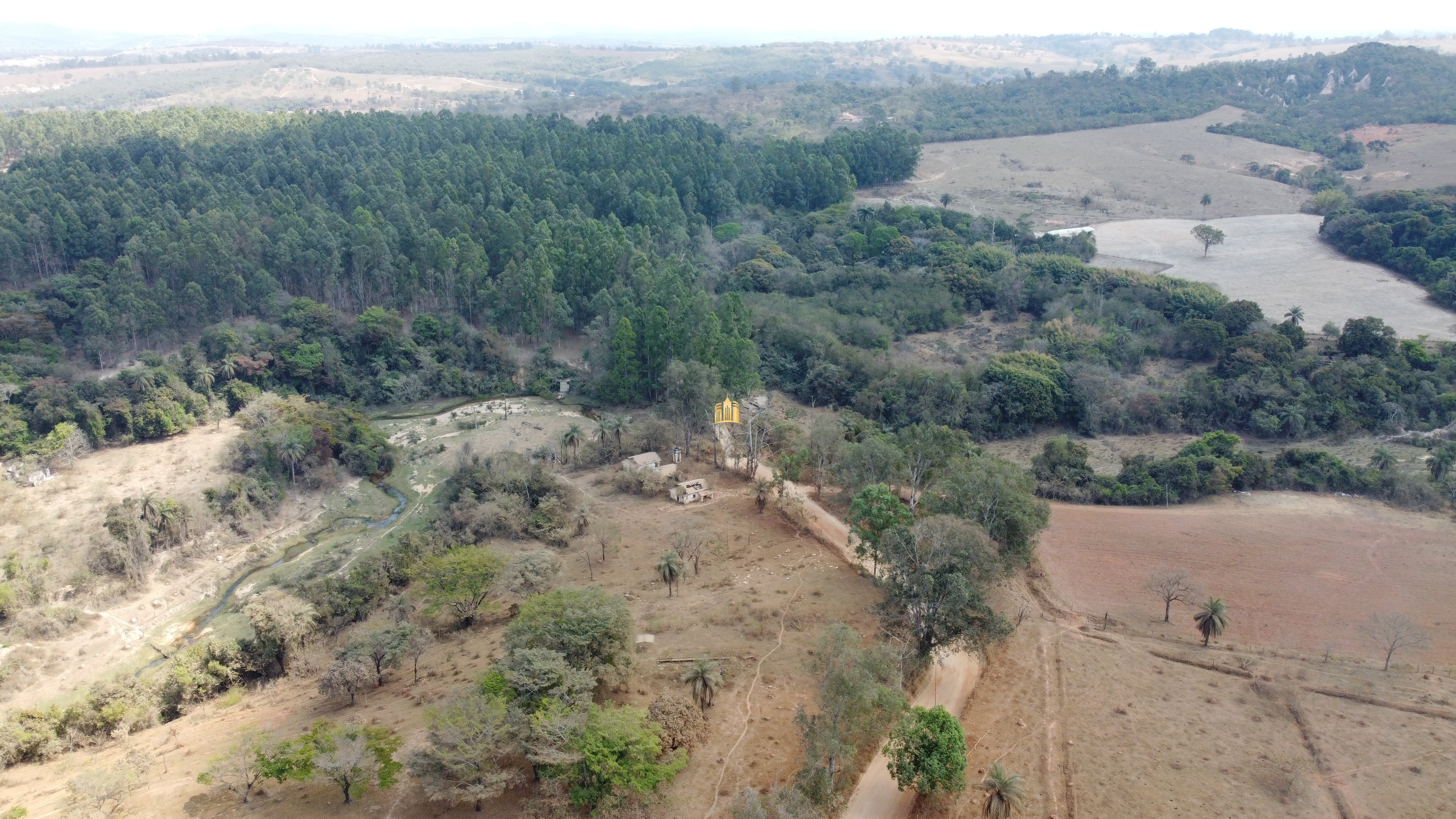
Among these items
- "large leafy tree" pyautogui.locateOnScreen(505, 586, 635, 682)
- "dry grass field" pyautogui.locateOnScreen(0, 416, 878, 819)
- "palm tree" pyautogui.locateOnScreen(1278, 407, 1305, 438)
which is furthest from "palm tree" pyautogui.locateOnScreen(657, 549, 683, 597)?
"palm tree" pyautogui.locateOnScreen(1278, 407, 1305, 438)

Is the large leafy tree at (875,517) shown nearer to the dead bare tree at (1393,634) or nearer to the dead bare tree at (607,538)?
the dead bare tree at (607,538)

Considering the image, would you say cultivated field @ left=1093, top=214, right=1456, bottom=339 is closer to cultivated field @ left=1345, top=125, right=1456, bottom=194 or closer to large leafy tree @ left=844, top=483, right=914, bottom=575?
cultivated field @ left=1345, top=125, right=1456, bottom=194

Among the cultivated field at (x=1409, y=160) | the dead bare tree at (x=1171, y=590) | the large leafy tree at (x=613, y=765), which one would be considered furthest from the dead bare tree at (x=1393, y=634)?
the cultivated field at (x=1409, y=160)

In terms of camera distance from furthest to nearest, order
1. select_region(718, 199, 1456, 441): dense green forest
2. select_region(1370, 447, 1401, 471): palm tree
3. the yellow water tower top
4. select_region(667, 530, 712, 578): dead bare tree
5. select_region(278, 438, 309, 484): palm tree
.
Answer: select_region(718, 199, 1456, 441): dense green forest → the yellow water tower top → select_region(278, 438, 309, 484): palm tree → select_region(1370, 447, 1401, 471): palm tree → select_region(667, 530, 712, 578): dead bare tree

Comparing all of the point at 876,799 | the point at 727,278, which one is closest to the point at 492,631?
the point at 876,799

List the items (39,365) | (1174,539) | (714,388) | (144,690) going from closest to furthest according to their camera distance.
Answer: (144,690), (1174,539), (714,388), (39,365)

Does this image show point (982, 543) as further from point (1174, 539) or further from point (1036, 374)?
point (1036, 374)

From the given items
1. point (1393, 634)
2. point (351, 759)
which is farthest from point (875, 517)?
point (351, 759)
